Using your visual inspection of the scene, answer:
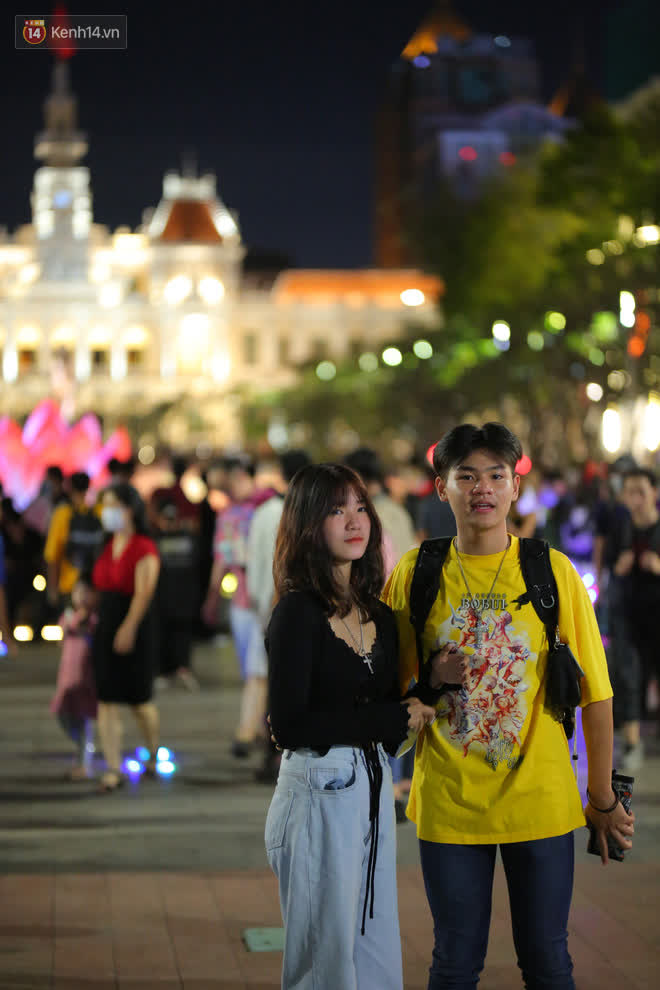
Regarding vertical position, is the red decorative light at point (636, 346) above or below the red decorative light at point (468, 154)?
below

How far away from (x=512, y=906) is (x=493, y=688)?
0.50m

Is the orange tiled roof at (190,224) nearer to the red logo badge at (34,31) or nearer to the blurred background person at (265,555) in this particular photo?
the blurred background person at (265,555)

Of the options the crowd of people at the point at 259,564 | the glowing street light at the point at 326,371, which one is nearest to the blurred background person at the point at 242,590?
the crowd of people at the point at 259,564

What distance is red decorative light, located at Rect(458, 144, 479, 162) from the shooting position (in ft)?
229

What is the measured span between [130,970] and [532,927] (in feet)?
6.03

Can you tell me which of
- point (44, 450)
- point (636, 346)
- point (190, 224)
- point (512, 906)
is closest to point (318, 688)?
point (512, 906)

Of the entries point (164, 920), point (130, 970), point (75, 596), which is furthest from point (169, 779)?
point (130, 970)

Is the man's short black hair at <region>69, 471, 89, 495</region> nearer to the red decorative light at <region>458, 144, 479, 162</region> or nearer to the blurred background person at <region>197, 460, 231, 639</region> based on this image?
the blurred background person at <region>197, 460, 231, 639</region>

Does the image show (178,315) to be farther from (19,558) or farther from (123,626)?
(123,626)

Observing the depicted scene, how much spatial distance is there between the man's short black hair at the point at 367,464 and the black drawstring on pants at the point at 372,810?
4173 millimetres

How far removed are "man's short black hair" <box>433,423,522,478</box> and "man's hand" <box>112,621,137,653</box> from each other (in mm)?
4289

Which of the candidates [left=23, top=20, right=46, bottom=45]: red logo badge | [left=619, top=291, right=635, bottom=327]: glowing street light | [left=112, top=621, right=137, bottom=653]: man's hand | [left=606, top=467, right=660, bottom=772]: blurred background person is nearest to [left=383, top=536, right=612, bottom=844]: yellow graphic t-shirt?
[left=23, top=20, right=46, bottom=45]: red logo badge

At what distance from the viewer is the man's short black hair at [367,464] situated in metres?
7.59

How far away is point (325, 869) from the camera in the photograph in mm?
3289
